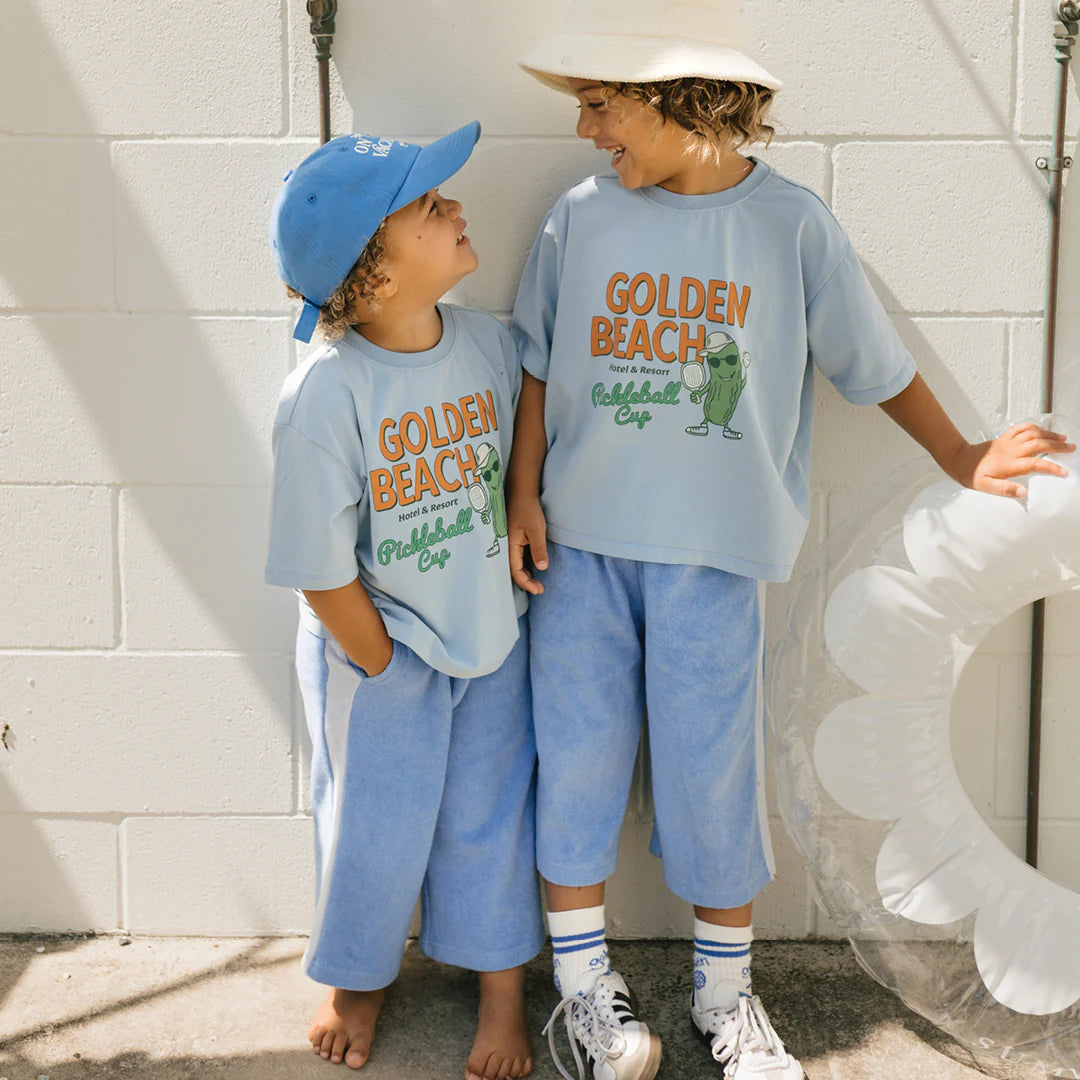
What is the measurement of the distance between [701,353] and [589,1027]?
1.01 meters

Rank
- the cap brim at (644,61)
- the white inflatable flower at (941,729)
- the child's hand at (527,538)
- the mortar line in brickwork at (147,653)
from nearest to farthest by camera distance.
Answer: the cap brim at (644,61) < the white inflatable flower at (941,729) < the child's hand at (527,538) < the mortar line in brickwork at (147,653)

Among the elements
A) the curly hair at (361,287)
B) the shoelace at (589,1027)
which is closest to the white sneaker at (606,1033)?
the shoelace at (589,1027)

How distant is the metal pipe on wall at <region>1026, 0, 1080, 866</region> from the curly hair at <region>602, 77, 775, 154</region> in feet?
1.70

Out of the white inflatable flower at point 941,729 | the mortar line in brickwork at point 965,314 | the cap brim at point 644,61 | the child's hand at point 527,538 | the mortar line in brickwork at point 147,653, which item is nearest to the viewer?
the cap brim at point 644,61

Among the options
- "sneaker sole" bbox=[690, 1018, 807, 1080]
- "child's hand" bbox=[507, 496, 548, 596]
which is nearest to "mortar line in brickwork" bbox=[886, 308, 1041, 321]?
"child's hand" bbox=[507, 496, 548, 596]

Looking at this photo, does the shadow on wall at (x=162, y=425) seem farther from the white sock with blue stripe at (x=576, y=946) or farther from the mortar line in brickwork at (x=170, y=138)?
the white sock with blue stripe at (x=576, y=946)

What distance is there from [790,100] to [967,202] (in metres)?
0.32

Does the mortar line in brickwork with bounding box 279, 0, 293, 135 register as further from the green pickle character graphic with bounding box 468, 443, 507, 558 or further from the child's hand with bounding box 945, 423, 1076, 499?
the child's hand with bounding box 945, 423, 1076, 499

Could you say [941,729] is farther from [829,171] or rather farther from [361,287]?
[361,287]

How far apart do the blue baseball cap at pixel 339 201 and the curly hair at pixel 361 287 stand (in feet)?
0.04

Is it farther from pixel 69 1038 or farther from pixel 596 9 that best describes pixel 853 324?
pixel 69 1038

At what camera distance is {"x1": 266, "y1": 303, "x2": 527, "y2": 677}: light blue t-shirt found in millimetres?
1678

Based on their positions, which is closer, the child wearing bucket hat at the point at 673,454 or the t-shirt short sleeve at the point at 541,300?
the child wearing bucket hat at the point at 673,454

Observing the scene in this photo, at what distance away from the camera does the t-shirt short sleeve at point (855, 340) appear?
178 centimetres
